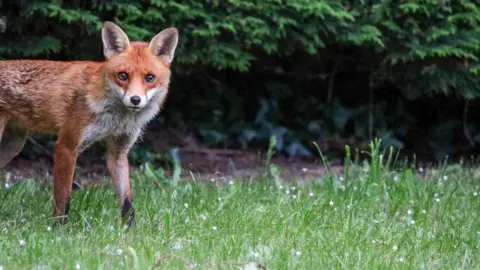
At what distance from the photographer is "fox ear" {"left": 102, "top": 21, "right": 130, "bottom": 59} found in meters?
5.32

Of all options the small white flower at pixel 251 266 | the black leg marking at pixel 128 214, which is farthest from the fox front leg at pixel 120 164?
the small white flower at pixel 251 266

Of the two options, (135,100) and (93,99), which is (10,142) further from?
(135,100)

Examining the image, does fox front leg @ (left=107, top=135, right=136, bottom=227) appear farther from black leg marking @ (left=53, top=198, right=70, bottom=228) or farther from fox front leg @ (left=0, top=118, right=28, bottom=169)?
fox front leg @ (left=0, top=118, right=28, bottom=169)

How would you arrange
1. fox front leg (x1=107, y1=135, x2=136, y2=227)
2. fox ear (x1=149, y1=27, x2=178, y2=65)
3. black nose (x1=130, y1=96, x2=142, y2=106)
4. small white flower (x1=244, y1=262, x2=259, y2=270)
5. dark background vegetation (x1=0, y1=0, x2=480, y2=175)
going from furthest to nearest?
dark background vegetation (x1=0, y1=0, x2=480, y2=175) → fox front leg (x1=107, y1=135, x2=136, y2=227) → fox ear (x1=149, y1=27, x2=178, y2=65) → black nose (x1=130, y1=96, x2=142, y2=106) → small white flower (x1=244, y1=262, x2=259, y2=270)

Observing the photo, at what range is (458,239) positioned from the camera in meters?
4.93

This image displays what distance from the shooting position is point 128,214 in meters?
5.11

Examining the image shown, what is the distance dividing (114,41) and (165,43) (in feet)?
1.14

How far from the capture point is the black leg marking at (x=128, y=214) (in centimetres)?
511

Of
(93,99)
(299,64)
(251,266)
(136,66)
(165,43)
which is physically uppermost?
(165,43)

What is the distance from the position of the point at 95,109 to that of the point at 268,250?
1.67 metres

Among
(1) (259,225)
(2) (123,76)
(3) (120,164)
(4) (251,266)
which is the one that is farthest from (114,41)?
(4) (251,266)

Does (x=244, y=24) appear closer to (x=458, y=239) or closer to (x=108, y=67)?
(x=108, y=67)

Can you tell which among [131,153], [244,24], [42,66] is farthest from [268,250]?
[131,153]

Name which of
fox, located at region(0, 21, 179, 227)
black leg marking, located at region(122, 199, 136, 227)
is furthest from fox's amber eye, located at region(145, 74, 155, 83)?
black leg marking, located at region(122, 199, 136, 227)
